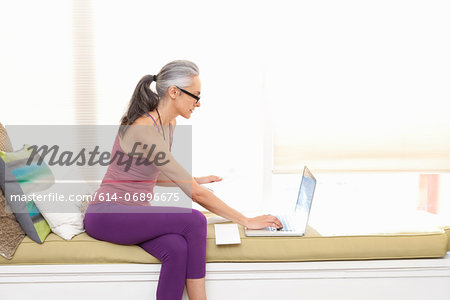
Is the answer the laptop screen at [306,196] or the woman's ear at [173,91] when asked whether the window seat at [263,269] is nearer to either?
the laptop screen at [306,196]

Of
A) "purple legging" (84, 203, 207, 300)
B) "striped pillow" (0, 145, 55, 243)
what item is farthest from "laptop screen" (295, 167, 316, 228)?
"striped pillow" (0, 145, 55, 243)

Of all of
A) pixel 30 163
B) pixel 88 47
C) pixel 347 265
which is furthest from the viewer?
pixel 88 47

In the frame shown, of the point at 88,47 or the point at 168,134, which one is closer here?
the point at 168,134

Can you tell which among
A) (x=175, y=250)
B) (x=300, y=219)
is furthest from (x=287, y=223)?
(x=175, y=250)

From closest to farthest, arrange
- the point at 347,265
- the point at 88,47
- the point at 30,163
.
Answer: the point at 347,265 < the point at 30,163 < the point at 88,47

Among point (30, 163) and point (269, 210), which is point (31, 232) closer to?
point (30, 163)

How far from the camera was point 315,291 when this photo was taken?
6.15 ft

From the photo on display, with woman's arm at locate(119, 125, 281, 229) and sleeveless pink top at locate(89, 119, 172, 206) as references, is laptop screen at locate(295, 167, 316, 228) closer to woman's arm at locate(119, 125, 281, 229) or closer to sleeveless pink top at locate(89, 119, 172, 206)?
woman's arm at locate(119, 125, 281, 229)

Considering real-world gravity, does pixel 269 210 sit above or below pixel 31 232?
below

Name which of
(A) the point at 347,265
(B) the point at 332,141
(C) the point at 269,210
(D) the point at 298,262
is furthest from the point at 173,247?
(B) the point at 332,141

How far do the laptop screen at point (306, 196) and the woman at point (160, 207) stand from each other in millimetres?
158

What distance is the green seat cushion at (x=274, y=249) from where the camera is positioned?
183cm

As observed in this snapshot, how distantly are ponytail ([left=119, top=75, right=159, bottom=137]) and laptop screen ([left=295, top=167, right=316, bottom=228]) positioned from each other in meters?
0.78

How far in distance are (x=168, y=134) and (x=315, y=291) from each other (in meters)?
0.94
